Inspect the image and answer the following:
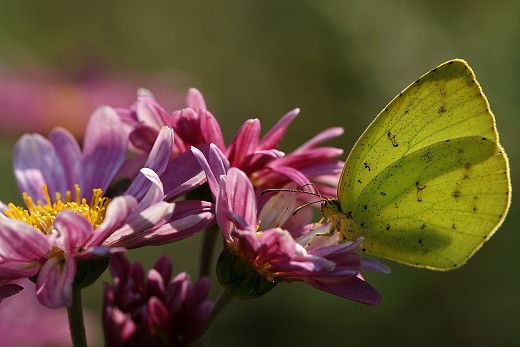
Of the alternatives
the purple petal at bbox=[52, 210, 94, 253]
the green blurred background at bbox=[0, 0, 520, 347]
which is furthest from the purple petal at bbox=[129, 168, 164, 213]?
the green blurred background at bbox=[0, 0, 520, 347]

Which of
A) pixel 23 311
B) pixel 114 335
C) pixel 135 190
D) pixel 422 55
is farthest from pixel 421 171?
pixel 422 55

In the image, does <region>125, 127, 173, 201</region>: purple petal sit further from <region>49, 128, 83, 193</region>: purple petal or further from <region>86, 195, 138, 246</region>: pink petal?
<region>49, 128, 83, 193</region>: purple petal

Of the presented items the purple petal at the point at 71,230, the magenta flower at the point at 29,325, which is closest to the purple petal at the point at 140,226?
the purple petal at the point at 71,230

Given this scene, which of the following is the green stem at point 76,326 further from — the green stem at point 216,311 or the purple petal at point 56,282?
the green stem at point 216,311

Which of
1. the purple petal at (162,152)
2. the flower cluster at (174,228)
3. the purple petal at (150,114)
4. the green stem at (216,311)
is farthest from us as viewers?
the purple petal at (150,114)

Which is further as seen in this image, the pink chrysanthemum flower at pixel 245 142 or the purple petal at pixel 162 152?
the pink chrysanthemum flower at pixel 245 142

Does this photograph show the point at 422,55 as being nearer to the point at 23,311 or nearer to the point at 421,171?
the point at 421,171

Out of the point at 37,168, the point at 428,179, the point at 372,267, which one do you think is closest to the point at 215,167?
the point at 372,267

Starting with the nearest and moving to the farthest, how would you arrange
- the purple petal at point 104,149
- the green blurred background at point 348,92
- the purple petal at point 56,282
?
the purple petal at point 56,282, the purple petal at point 104,149, the green blurred background at point 348,92
